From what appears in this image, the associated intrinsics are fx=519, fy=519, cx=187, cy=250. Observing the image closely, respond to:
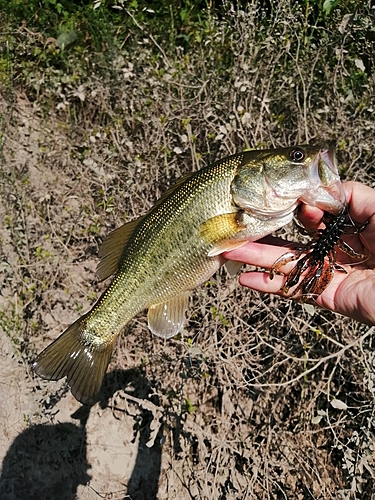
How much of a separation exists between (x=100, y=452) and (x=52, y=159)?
2172 millimetres

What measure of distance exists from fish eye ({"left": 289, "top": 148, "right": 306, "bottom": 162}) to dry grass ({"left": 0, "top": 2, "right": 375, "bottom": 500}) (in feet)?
4.07

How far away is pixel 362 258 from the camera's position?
208cm

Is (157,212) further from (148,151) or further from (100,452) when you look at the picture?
(100,452)

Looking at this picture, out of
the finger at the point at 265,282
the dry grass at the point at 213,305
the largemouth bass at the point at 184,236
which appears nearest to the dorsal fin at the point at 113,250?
the largemouth bass at the point at 184,236

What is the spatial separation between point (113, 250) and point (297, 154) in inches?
31.0

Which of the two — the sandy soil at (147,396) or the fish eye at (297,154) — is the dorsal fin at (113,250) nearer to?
the fish eye at (297,154)

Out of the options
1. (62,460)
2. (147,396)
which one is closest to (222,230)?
(147,396)

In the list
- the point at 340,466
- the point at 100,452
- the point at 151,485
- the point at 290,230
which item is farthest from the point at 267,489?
the point at 290,230

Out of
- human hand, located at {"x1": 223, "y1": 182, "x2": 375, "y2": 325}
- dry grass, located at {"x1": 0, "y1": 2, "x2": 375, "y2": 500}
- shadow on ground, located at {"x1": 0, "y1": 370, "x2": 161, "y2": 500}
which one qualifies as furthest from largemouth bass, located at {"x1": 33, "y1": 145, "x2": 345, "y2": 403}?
shadow on ground, located at {"x1": 0, "y1": 370, "x2": 161, "y2": 500}

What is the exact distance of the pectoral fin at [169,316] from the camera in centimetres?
198

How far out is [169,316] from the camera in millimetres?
1984

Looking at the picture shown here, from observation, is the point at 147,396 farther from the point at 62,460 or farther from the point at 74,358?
the point at 74,358

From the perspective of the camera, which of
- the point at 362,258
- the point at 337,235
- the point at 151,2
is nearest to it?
the point at 337,235

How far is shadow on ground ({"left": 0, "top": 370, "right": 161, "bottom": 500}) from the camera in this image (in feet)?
10.8
